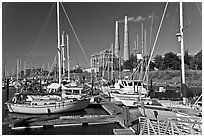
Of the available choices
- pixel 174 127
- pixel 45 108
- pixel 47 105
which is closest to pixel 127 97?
pixel 47 105

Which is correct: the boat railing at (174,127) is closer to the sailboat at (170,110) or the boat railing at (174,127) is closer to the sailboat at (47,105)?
the sailboat at (170,110)

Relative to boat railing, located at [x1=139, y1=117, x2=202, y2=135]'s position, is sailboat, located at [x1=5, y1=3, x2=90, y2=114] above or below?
below

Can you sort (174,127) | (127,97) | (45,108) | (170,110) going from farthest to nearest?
1. (127,97)
2. (45,108)
3. (170,110)
4. (174,127)

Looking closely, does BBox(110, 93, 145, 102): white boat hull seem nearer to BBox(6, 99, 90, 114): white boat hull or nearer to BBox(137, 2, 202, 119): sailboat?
BBox(6, 99, 90, 114): white boat hull

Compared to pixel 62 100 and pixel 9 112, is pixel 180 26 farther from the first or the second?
pixel 9 112

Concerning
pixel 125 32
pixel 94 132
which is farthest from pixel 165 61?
pixel 94 132

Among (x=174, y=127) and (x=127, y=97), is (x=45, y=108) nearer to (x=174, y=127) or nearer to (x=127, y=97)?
(x=127, y=97)

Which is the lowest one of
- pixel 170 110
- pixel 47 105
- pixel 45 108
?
pixel 45 108

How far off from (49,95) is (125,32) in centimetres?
4620

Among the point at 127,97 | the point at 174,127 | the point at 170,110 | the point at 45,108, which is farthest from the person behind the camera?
the point at 127,97

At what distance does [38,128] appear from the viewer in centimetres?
1111

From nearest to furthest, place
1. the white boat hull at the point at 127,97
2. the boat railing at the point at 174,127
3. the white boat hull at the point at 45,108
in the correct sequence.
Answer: the boat railing at the point at 174,127 < the white boat hull at the point at 45,108 < the white boat hull at the point at 127,97

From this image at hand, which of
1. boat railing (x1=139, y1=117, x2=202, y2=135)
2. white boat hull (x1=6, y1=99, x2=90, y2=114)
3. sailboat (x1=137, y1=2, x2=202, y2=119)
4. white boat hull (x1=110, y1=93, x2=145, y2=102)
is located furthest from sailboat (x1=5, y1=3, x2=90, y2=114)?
boat railing (x1=139, y1=117, x2=202, y2=135)

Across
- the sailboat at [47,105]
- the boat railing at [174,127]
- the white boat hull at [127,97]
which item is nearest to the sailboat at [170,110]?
the boat railing at [174,127]
